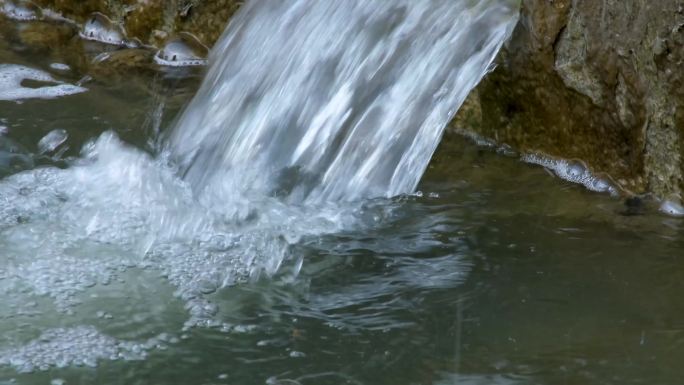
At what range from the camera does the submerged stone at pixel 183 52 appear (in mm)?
4828

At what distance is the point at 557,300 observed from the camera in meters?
2.75

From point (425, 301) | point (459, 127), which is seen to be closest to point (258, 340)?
point (425, 301)

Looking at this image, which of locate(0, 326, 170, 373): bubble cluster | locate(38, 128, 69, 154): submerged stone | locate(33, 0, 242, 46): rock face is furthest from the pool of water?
locate(33, 0, 242, 46): rock face

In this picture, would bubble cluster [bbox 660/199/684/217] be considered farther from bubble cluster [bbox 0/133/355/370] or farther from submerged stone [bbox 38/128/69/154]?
submerged stone [bbox 38/128/69/154]

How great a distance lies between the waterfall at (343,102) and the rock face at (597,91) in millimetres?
157

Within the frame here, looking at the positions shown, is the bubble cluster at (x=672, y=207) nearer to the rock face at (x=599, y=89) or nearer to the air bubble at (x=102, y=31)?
the rock face at (x=599, y=89)

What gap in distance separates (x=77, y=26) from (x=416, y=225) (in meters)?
2.63

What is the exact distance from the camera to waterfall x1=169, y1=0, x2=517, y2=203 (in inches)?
139

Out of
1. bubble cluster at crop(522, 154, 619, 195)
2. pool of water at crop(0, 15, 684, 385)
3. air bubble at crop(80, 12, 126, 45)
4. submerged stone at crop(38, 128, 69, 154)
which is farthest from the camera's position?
air bubble at crop(80, 12, 126, 45)

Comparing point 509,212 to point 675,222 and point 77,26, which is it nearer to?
point 675,222

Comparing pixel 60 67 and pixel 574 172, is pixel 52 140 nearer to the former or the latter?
pixel 60 67

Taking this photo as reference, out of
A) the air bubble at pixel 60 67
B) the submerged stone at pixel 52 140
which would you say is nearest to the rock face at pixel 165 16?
the air bubble at pixel 60 67

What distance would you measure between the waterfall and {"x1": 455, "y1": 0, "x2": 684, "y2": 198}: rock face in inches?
6.5

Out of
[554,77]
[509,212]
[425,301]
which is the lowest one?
[425,301]
